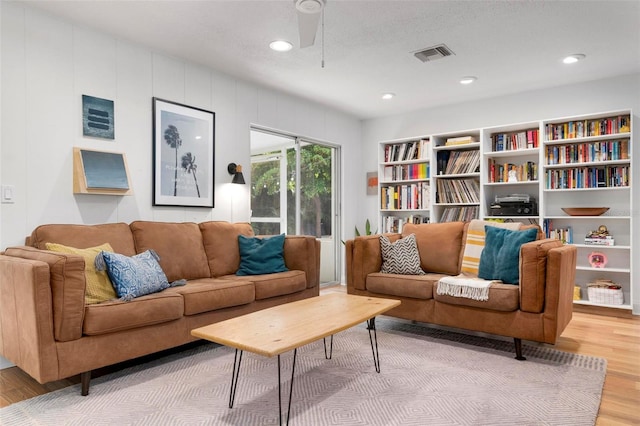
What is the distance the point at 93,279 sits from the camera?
2.51 meters

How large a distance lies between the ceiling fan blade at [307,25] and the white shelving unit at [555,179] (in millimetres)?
3043

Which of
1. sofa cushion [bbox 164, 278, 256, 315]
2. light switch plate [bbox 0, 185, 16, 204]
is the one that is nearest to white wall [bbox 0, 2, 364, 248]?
light switch plate [bbox 0, 185, 16, 204]

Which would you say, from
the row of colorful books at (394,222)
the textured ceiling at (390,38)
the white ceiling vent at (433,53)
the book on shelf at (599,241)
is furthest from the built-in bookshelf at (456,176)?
the white ceiling vent at (433,53)

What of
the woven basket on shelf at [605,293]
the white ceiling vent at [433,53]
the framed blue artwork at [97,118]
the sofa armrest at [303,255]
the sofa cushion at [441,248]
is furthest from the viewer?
the woven basket on shelf at [605,293]

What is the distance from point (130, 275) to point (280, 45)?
86.0 inches

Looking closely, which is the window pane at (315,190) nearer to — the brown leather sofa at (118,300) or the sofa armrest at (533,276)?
the brown leather sofa at (118,300)

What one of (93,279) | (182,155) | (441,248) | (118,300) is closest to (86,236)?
(93,279)

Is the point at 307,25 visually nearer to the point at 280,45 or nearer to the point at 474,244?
the point at 280,45

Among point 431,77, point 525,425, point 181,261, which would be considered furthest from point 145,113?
point 525,425

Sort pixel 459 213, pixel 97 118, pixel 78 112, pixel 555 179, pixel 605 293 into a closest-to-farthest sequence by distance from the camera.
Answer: pixel 78 112
pixel 97 118
pixel 605 293
pixel 555 179
pixel 459 213

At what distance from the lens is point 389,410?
205cm

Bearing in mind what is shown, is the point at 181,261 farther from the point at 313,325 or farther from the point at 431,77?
the point at 431,77

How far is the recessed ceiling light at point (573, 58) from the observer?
373cm

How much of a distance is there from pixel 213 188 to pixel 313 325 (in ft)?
7.93
